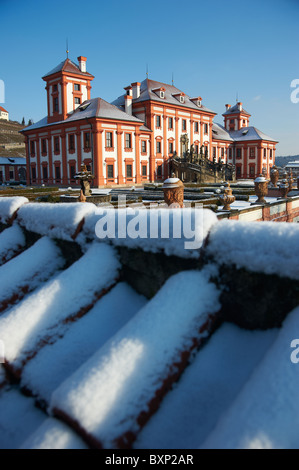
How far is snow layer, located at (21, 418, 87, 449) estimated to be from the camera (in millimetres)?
1150

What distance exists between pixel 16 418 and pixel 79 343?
1.33 ft

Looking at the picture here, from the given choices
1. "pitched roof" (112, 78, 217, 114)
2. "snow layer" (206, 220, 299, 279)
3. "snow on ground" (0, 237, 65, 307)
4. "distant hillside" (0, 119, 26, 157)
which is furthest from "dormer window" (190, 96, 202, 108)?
"snow layer" (206, 220, 299, 279)

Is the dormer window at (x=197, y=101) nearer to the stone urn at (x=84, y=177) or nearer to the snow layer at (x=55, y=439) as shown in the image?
the stone urn at (x=84, y=177)

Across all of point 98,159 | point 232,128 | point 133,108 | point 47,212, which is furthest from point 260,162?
point 47,212

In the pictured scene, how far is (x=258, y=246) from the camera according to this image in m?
1.58

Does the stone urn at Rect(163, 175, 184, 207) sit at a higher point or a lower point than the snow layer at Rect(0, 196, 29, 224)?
higher

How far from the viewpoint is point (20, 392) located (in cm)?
159

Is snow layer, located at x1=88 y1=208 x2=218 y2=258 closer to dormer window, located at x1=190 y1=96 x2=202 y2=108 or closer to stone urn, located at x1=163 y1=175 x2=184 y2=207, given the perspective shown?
stone urn, located at x1=163 y1=175 x2=184 y2=207

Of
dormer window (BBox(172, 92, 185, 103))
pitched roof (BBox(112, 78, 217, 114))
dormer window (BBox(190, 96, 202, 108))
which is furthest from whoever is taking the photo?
dormer window (BBox(190, 96, 202, 108))

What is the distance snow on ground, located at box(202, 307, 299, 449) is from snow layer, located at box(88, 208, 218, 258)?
674 millimetres

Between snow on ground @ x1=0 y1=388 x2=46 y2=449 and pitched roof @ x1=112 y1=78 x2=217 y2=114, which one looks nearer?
snow on ground @ x1=0 y1=388 x2=46 y2=449

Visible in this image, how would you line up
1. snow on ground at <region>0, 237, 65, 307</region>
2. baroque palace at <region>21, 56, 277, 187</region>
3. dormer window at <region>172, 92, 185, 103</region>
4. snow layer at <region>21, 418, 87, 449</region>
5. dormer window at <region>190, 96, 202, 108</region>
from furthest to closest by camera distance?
dormer window at <region>190, 96, 202, 108</region> → dormer window at <region>172, 92, 185, 103</region> → baroque palace at <region>21, 56, 277, 187</region> → snow on ground at <region>0, 237, 65, 307</region> → snow layer at <region>21, 418, 87, 449</region>

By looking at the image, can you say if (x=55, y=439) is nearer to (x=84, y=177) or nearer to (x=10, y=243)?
(x=10, y=243)

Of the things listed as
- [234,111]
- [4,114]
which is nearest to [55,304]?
[234,111]
